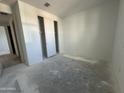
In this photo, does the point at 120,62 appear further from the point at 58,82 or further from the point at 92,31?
the point at 92,31

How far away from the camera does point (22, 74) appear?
2266 millimetres

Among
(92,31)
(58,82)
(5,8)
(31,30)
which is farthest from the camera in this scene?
(92,31)

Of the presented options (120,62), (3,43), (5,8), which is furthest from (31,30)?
(3,43)

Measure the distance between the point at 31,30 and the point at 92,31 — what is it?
8.66 feet

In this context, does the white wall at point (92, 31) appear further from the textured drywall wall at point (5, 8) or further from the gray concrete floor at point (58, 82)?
the textured drywall wall at point (5, 8)

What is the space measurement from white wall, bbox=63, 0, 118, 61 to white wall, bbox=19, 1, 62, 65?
175 cm

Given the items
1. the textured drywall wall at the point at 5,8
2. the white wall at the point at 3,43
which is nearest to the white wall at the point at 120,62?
the textured drywall wall at the point at 5,8

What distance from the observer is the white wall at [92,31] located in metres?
3.07

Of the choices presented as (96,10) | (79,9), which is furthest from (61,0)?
(96,10)

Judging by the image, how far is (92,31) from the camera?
138 inches

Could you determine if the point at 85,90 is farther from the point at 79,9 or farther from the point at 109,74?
the point at 79,9

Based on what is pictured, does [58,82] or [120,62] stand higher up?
[120,62]

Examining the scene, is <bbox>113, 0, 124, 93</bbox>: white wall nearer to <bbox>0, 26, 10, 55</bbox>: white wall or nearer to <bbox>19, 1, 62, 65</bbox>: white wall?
<bbox>19, 1, 62, 65</bbox>: white wall

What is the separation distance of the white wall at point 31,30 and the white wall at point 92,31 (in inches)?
68.9
